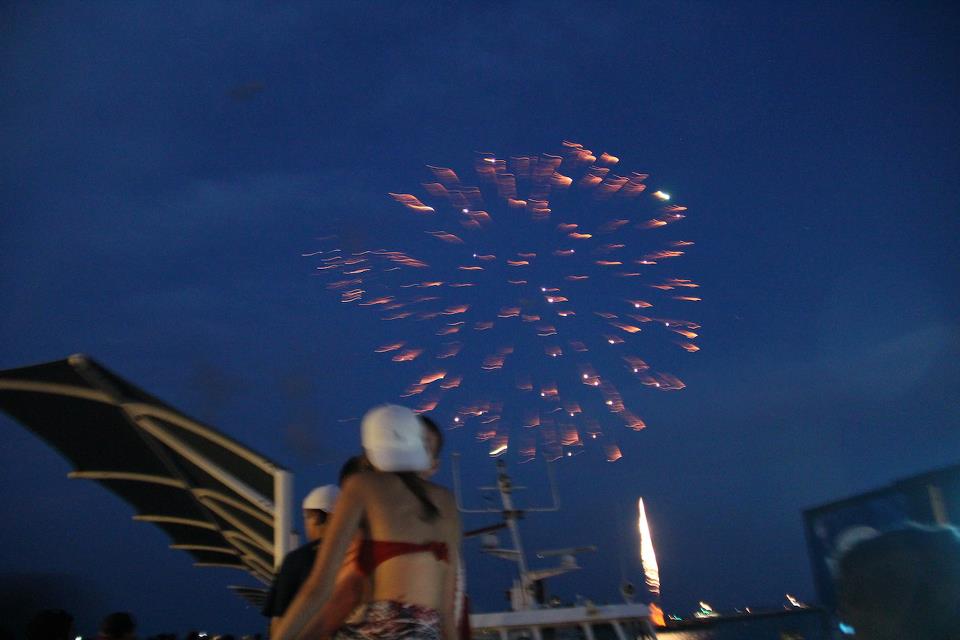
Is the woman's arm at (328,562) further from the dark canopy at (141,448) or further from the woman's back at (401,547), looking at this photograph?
the dark canopy at (141,448)

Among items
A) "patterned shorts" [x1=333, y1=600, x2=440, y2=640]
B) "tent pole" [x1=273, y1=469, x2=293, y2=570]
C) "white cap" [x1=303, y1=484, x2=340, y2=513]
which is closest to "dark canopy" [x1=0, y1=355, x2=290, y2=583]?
"tent pole" [x1=273, y1=469, x2=293, y2=570]

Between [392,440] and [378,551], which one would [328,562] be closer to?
[378,551]

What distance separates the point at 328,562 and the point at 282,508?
6.63 m

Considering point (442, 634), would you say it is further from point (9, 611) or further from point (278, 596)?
point (9, 611)

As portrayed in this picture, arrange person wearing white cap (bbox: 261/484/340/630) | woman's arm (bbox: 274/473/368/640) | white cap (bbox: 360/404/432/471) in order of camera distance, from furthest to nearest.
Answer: person wearing white cap (bbox: 261/484/340/630) → white cap (bbox: 360/404/432/471) → woman's arm (bbox: 274/473/368/640)

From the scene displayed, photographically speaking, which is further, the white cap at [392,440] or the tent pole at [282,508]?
the tent pole at [282,508]

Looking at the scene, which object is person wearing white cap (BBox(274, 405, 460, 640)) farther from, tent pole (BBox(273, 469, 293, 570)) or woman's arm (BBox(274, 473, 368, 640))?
tent pole (BBox(273, 469, 293, 570))

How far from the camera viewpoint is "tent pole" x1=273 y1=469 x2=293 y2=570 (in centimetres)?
898

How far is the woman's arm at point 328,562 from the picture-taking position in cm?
276

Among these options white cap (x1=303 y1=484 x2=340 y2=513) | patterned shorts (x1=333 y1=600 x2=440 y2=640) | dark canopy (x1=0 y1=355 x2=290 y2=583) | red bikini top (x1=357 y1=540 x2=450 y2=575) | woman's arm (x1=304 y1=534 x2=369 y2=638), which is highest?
dark canopy (x1=0 y1=355 x2=290 y2=583)

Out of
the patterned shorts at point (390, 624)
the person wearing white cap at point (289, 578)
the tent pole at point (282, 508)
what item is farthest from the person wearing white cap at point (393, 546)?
the tent pole at point (282, 508)

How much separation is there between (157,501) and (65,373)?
562 centimetres

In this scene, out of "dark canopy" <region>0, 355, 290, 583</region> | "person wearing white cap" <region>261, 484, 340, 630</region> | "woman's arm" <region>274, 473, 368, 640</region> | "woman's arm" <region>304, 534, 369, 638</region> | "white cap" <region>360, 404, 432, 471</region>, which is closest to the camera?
"woman's arm" <region>274, 473, 368, 640</region>

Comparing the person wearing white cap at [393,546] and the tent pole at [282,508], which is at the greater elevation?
the tent pole at [282,508]
